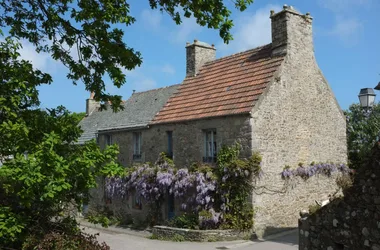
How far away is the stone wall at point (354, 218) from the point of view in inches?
248

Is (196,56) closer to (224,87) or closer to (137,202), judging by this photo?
(224,87)

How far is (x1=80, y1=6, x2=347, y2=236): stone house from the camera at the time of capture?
15.5 meters

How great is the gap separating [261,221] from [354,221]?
852 cm

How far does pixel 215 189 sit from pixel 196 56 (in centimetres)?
809

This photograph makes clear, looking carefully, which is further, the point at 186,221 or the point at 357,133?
the point at 357,133

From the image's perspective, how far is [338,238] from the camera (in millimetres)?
7141

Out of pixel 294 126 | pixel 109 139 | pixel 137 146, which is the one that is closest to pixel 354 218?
pixel 294 126

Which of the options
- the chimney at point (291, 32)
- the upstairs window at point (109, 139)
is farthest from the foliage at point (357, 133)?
the upstairs window at point (109, 139)

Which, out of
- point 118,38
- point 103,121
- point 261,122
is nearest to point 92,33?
point 118,38

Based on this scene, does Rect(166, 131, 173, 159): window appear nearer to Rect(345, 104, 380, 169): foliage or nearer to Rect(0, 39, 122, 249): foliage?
Rect(345, 104, 380, 169): foliage

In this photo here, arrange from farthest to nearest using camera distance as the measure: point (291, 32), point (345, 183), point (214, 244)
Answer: point (291, 32), point (214, 244), point (345, 183)

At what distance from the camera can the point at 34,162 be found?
6.62 meters

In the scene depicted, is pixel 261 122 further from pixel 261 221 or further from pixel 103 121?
pixel 103 121

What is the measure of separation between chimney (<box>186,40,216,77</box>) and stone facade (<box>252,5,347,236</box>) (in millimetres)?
5097
